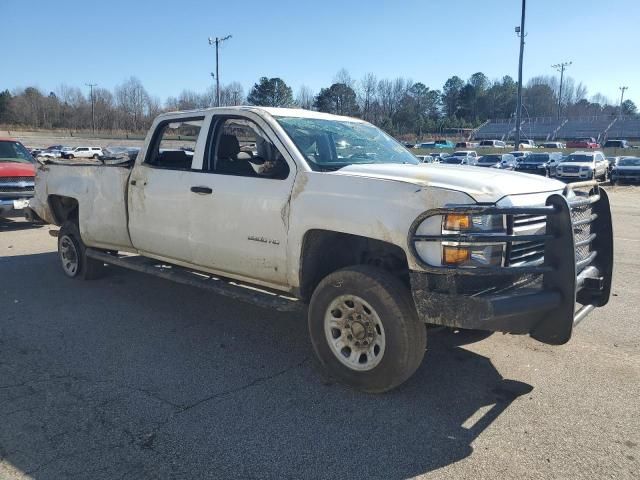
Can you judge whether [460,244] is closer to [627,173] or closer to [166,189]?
[166,189]

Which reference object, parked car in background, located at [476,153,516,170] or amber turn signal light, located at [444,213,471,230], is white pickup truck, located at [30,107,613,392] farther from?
parked car in background, located at [476,153,516,170]

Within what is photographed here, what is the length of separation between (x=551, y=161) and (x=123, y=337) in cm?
3552

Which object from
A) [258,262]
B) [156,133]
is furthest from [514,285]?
[156,133]

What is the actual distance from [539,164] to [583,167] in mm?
3753

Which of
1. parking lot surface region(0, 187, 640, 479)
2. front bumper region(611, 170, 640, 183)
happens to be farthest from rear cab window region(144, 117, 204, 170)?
front bumper region(611, 170, 640, 183)

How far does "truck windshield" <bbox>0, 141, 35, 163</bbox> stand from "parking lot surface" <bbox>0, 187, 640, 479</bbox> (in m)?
8.14

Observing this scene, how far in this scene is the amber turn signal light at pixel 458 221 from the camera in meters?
3.46

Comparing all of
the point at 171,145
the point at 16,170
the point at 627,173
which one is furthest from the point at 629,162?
the point at 171,145

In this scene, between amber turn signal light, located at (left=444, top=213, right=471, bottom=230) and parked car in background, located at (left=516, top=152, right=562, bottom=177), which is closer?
amber turn signal light, located at (left=444, top=213, right=471, bottom=230)

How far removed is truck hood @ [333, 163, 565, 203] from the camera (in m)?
3.60

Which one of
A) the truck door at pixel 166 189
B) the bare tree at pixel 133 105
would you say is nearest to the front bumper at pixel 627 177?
the truck door at pixel 166 189

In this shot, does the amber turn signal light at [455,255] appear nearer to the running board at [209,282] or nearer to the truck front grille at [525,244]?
the truck front grille at [525,244]

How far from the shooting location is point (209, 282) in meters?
5.09

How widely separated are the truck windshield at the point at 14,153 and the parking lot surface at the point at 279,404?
26.7ft
